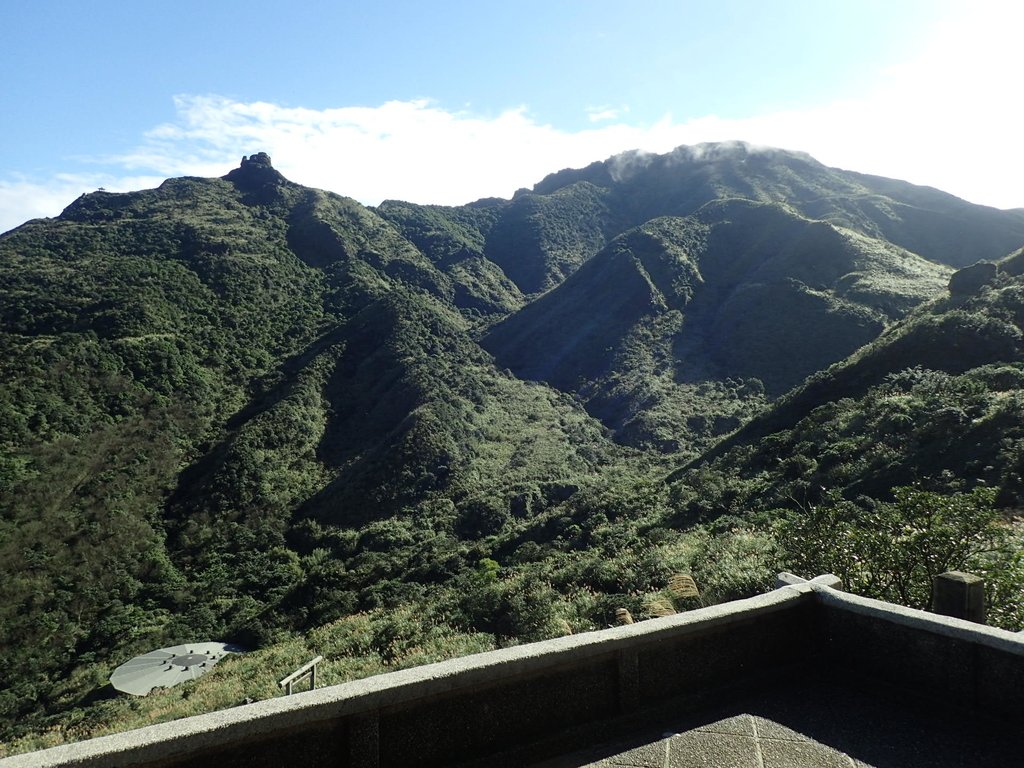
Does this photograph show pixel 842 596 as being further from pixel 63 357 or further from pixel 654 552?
pixel 63 357

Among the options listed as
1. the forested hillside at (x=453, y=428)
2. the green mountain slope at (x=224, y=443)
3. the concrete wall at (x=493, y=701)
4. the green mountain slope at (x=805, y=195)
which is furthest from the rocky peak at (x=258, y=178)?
the concrete wall at (x=493, y=701)

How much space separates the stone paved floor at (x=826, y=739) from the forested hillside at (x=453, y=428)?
5.25ft

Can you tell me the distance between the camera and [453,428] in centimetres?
3844

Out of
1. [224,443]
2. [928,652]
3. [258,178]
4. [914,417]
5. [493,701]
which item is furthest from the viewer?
[258,178]

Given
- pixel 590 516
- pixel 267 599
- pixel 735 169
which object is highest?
pixel 735 169

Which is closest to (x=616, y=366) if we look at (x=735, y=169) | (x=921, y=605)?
(x=921, y=605)

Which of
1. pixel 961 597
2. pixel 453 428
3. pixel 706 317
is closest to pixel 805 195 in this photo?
pixel 706 317

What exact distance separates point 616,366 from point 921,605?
4384 cm

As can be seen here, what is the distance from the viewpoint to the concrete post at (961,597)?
11.0 feet

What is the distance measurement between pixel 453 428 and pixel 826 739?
118 feet

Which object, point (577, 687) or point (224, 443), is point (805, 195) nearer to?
point (224, 443)

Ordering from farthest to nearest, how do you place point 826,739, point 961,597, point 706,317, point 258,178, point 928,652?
point 258,178 → point 706,317 → point 961,597 → point 928,652 → point 826,739

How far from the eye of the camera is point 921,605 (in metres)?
4.41

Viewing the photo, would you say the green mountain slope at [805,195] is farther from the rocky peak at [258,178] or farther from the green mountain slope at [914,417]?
the rocky peak at [258,178]
